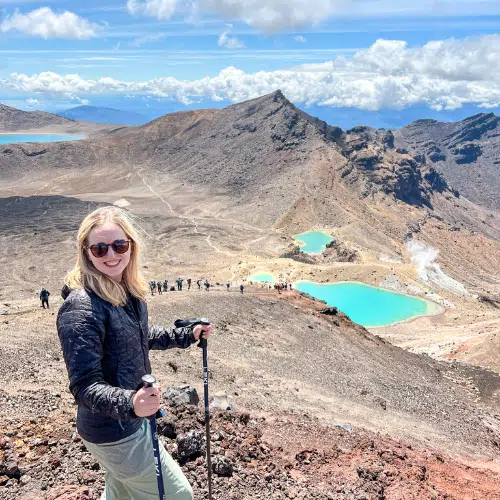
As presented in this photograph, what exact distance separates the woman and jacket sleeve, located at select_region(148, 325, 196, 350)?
1.76 feet

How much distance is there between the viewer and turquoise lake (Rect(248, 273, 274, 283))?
2119 inches

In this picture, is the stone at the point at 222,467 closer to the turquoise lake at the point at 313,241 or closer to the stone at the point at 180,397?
the stone at the point at 180,397

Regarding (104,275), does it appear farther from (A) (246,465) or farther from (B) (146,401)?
(A) (246,465)

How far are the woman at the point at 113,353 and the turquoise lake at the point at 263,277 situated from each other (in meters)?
48.6

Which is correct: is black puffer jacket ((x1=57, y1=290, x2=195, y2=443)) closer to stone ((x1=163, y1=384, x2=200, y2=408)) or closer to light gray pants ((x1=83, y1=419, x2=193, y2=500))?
light gray pants ((x1=83, y1=419, x2=193, y2=500))

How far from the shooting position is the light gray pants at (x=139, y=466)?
4.63m

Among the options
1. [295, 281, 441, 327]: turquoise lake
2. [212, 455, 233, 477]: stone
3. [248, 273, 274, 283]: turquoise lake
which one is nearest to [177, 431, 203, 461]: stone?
[212, 455, 233, 477]: stone

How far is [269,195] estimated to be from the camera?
321 ft

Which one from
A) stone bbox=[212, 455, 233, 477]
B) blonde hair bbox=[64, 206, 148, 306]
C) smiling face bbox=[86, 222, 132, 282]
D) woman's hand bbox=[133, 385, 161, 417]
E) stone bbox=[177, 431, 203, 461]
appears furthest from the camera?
stone bbox=[177, 431, 203, 461]

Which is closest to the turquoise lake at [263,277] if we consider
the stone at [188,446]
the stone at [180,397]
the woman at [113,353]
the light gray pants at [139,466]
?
the stone at [180,397]

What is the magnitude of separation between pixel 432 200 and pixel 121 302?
169936 millimetres

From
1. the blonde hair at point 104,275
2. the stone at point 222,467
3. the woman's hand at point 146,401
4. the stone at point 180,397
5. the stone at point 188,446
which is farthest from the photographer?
the stone at point 180,397

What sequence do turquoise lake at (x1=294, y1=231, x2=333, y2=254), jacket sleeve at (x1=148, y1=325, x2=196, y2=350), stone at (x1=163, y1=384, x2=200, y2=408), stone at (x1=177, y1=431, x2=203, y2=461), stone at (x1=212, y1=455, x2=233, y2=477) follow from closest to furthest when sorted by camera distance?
jacket sleeve at (x1=148, y1=325, x2=196, y2=350), stone at (x1=212, y1=455, x2=233, y2=477), stone at (x1=177, y1=431, x2=203, y2=461), stone at (x1=163, y1=384, x2=200, y2=408), turquoise lake at (x1=294, y1=231, x2=333, y2=254)

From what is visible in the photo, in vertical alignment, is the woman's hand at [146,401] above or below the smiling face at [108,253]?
below
